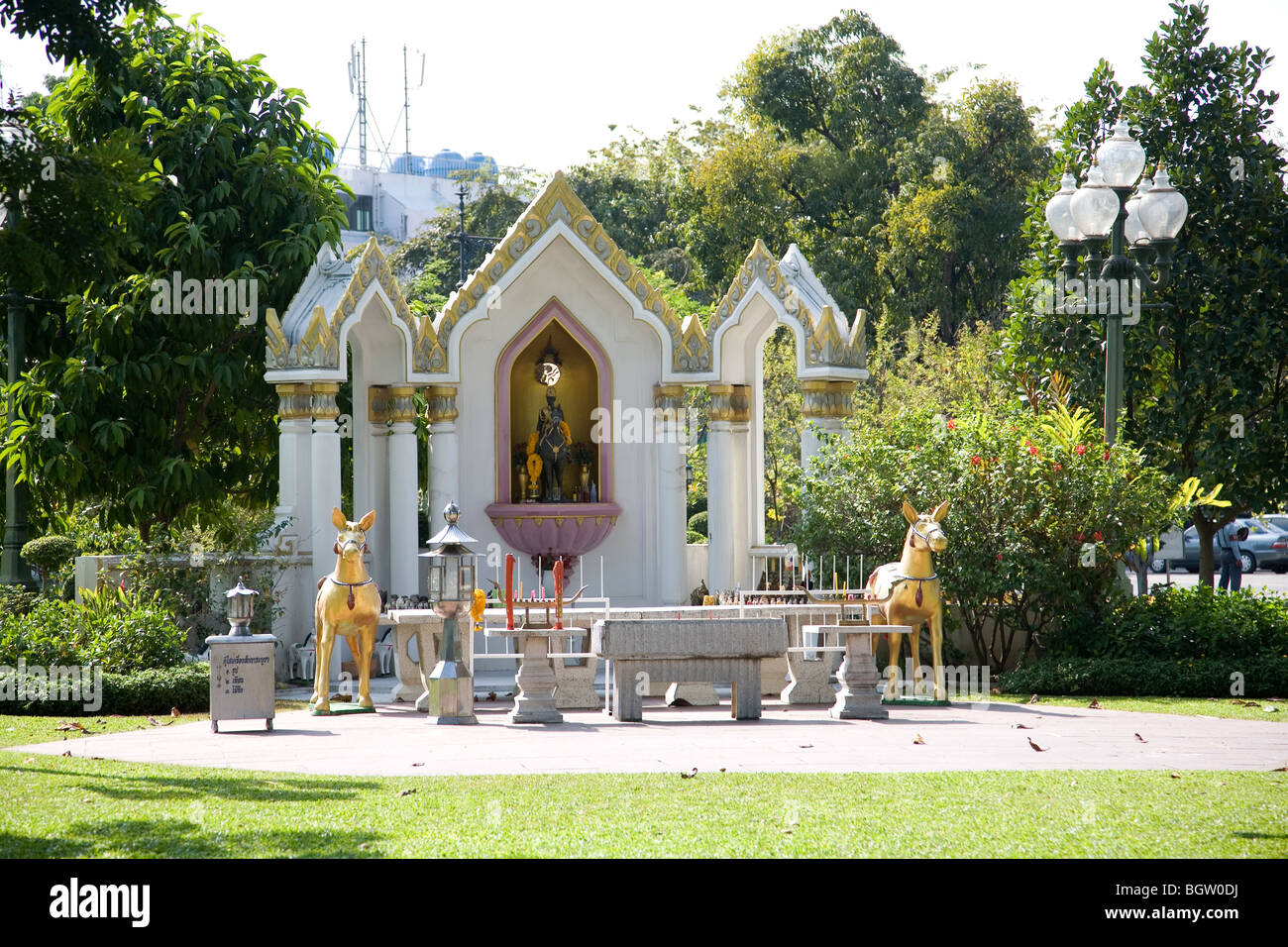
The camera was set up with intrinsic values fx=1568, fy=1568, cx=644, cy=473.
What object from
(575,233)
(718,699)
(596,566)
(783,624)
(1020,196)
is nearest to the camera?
(783,624)

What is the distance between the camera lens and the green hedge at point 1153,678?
1506cm

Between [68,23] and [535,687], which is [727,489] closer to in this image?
[535,687]

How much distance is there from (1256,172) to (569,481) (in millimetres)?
9501

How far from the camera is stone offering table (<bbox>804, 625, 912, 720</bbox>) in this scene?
13547 mm

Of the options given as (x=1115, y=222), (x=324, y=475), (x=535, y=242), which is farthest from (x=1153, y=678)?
(x=324, y=475)

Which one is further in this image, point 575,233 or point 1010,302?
point 1010,302

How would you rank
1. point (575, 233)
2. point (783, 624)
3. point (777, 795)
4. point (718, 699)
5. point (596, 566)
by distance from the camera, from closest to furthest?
1. point (777, 795)
2. point (783, 624)
3. point (718, 699)
4. point (575, 233)
5. point (596, 566)

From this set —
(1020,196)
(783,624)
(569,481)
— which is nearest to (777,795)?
(783,624)

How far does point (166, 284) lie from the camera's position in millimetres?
19250

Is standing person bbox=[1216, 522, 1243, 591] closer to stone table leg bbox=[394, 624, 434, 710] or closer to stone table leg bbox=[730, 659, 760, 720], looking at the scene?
stone table leg bbox=[730, 659, 760, 720]

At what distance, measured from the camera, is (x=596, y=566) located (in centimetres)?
1998

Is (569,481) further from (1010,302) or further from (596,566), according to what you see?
(1010,302)

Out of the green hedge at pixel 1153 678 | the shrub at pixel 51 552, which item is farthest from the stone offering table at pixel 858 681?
the shrub at pixel 51 552

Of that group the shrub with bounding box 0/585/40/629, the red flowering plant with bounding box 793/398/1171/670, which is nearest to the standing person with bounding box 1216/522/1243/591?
the red flowering plant with bounding box 793/398/1171/670
